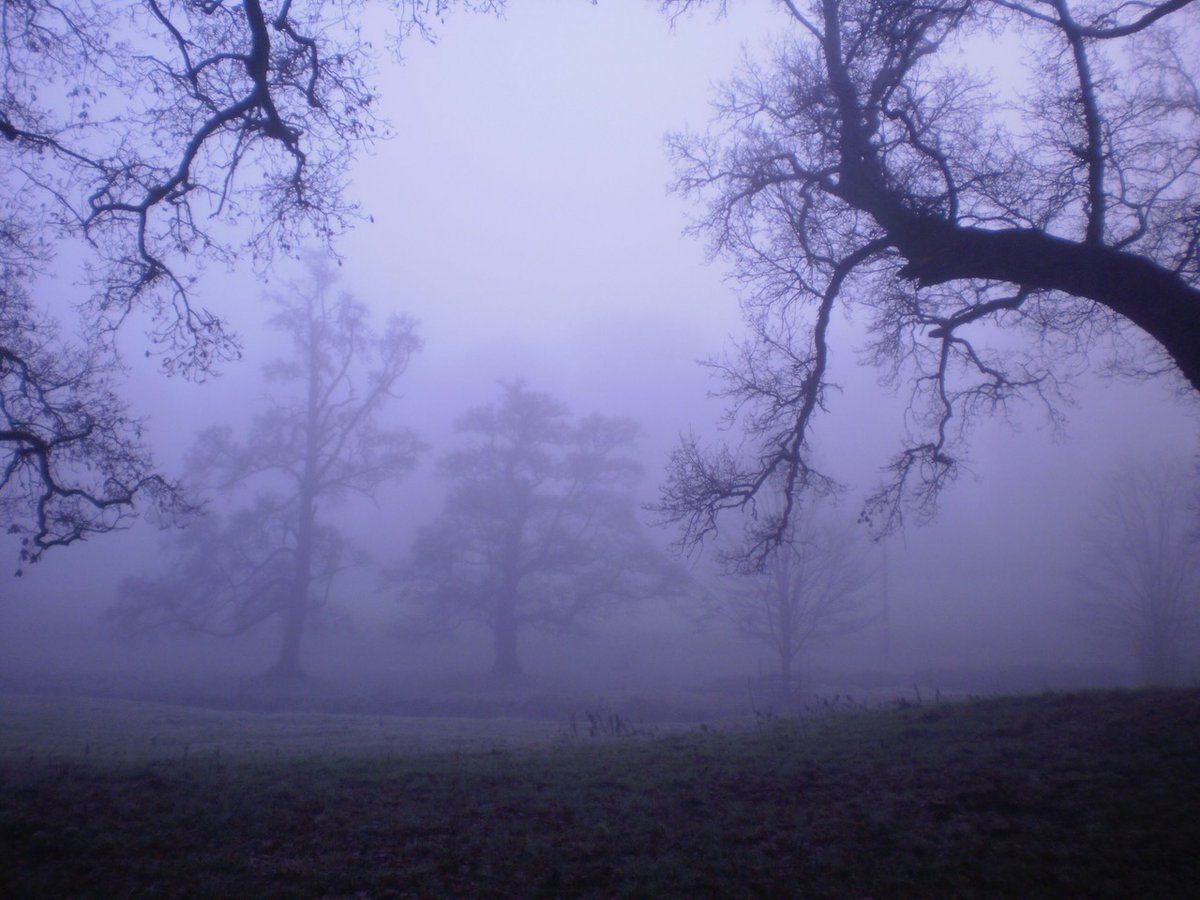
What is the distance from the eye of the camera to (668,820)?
6922 millimetres

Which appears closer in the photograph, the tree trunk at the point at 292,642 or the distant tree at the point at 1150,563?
the distant tree at the point at 1150,563

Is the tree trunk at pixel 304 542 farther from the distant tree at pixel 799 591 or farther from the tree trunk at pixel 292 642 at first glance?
the distant tree at pixel 799 591

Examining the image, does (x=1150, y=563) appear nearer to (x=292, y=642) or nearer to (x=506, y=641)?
(x=506, y=641)

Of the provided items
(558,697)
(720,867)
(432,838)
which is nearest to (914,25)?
(720,867)

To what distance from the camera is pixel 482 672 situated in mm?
38188

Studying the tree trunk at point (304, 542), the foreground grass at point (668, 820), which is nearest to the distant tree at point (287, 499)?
the tree trunk at point (304, 542)

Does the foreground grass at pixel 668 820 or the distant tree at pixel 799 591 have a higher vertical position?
the distant tree at pixel 799 591

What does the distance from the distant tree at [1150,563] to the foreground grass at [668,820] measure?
29347mm

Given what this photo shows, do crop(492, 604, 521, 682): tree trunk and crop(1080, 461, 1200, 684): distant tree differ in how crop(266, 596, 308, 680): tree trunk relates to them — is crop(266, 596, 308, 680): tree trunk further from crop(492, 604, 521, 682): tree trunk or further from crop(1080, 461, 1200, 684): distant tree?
crop(1080, 461, 1200, 684): distant tree

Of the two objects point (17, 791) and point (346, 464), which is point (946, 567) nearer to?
point (346, 464)

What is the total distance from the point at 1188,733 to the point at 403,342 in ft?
102

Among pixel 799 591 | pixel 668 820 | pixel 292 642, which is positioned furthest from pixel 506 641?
pixel 668 820

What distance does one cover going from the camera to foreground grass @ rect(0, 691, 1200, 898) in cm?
566

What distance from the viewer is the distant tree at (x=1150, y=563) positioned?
33.8 m
